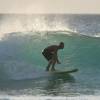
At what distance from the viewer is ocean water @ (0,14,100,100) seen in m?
1.98

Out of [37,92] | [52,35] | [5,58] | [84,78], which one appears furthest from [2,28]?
[84,78]

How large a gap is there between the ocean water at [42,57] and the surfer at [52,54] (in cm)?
2

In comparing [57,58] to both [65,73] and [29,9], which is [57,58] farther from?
[29,9]

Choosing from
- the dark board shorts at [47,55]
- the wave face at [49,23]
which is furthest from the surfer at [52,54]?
the wave face at [49,23]

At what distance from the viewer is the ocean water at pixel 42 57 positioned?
1.98 meters

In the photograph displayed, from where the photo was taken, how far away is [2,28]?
2.04 m

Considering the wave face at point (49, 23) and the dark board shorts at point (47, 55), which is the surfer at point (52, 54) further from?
the wave face at point (49, 23)

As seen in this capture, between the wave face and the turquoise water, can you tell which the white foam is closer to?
the turquoise water

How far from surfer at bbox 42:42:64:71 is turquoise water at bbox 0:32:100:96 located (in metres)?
0.02

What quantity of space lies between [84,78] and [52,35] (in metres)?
0.35

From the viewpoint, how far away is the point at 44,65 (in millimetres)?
2002

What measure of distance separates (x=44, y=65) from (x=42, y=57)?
2.1 inches

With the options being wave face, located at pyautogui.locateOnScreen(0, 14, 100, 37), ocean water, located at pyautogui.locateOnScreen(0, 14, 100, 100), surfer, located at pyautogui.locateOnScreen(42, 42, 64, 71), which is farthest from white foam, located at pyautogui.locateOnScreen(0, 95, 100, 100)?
wave face, located at pyautogui.locateOnScreen(0, 14, 100, 37)

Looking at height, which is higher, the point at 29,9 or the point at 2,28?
the point at 29,9
